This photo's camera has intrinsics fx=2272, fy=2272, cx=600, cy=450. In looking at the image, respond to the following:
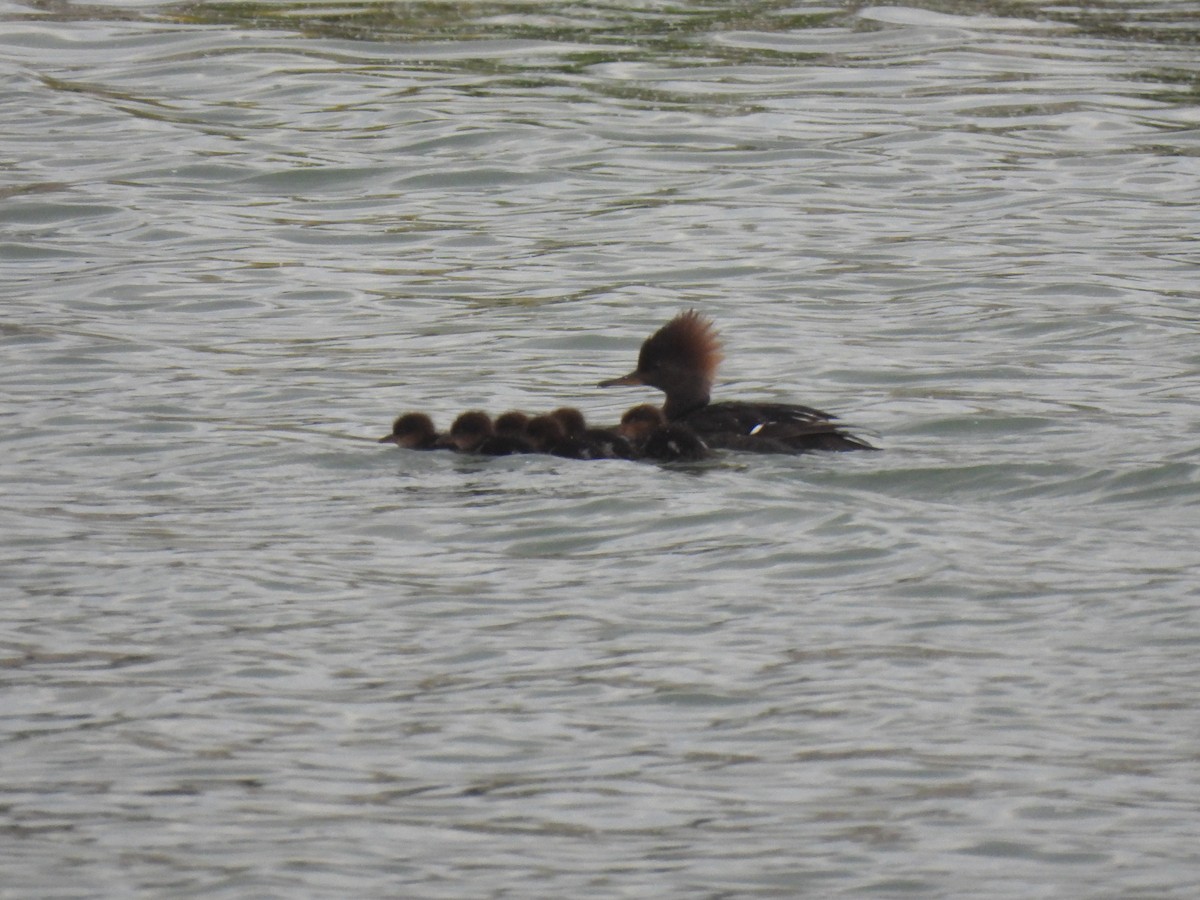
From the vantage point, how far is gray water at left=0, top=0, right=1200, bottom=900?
203 inches

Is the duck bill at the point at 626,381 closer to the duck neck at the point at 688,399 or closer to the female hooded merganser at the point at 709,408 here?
the female hooded merganser at the point at 709,408

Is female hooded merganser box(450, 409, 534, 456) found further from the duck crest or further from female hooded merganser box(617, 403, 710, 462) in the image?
the duck crest

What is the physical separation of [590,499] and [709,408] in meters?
1.03

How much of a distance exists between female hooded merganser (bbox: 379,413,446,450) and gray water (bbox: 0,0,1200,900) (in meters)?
0.17

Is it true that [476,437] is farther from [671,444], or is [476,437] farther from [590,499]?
[590,499]

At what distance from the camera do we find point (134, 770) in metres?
5.41

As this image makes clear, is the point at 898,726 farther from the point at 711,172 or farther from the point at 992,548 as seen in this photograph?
the point at 711,172

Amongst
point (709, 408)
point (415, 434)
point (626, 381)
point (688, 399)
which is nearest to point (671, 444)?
point (709, 408)

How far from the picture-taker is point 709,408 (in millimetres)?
8680

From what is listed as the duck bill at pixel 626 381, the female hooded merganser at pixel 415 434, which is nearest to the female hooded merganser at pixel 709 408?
the duck bill at pixel 626 381

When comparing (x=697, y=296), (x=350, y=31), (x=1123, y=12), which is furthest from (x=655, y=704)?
(x=1123, y=12)

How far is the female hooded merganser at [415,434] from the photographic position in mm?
8547

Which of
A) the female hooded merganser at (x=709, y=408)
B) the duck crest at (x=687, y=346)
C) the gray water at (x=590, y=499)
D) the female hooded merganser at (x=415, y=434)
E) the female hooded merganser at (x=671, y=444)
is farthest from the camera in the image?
the duck crest at (x=687, y=346)

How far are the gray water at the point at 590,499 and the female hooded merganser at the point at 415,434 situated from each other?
0.55 feet
